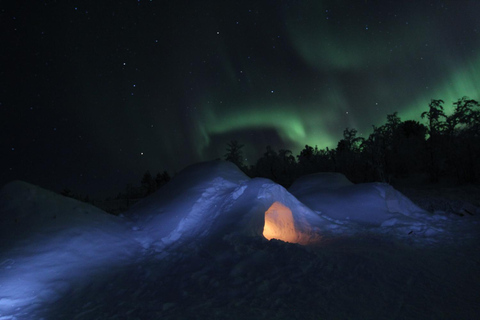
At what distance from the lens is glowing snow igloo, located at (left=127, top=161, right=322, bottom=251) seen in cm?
965

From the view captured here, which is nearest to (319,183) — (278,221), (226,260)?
(278,221)

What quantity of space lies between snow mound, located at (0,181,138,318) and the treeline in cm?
3007

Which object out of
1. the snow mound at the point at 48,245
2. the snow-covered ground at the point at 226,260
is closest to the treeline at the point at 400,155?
the snow-covered ground at the point at 226,260

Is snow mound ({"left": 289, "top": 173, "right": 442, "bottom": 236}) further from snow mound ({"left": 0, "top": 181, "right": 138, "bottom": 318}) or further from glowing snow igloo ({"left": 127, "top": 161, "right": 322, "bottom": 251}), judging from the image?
snow mound ({"left": 0, "top": 181, "right": 138, "bottom": 318})

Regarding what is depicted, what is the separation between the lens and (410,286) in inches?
211

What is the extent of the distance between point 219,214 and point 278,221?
2732mm

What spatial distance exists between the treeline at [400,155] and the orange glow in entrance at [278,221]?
23505mm

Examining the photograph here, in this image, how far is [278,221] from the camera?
1155 centimetres

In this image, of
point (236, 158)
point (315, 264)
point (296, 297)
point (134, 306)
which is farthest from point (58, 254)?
point (236, 158)

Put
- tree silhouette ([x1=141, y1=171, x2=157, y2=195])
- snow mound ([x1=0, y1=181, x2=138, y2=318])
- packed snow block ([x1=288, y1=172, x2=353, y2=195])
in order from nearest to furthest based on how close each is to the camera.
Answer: snow mound ([x1=0, y1=181, x2=138, y2=318]), packed snow block ([x1=288, y1=172, x2=353, y2=195]), tree silhouette ([x1=141, y1=171, x2=157, y2=195])

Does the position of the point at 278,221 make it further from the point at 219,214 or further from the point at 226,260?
the point at 226,260

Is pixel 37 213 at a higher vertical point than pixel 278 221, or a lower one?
higher

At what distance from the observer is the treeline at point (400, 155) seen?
28500mm

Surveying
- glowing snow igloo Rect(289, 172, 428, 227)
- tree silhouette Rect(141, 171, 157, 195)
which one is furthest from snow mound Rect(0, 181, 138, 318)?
tree silhouette Rect(141, 171, 157, 195)
